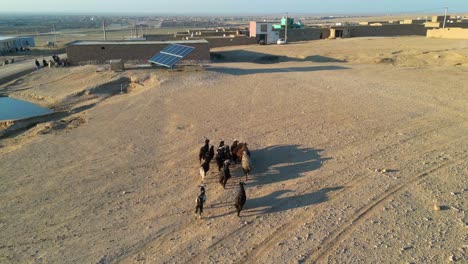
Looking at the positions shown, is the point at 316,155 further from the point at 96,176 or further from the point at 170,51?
the point at 170,51

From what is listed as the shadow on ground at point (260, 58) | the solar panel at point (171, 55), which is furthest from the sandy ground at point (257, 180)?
the shadow on ground at point (260, 58)

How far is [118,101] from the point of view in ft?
64.4

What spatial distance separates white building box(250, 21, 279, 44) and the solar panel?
73.2 ft

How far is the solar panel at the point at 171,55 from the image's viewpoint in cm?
2470

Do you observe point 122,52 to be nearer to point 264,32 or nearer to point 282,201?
point 282,201

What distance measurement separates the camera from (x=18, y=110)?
19875mm

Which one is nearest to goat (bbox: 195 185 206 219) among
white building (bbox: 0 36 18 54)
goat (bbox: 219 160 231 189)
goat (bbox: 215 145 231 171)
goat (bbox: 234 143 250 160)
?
goat (bbox: 219 160 231 189)

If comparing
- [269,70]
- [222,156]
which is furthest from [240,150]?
[269,70]

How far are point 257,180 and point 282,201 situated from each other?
1.38 metres

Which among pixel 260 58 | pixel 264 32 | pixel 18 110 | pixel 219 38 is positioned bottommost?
pixel 18 110

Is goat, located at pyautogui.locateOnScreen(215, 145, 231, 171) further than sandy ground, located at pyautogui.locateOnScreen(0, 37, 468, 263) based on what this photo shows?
Yes

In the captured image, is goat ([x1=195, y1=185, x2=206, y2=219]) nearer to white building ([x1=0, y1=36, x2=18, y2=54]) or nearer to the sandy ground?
the sandy ground

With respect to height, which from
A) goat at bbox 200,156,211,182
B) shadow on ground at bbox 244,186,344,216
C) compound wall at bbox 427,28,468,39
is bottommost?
shadow on ground at bbox 244,186,344,216

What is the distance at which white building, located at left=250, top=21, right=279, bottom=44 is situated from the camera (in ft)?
155
